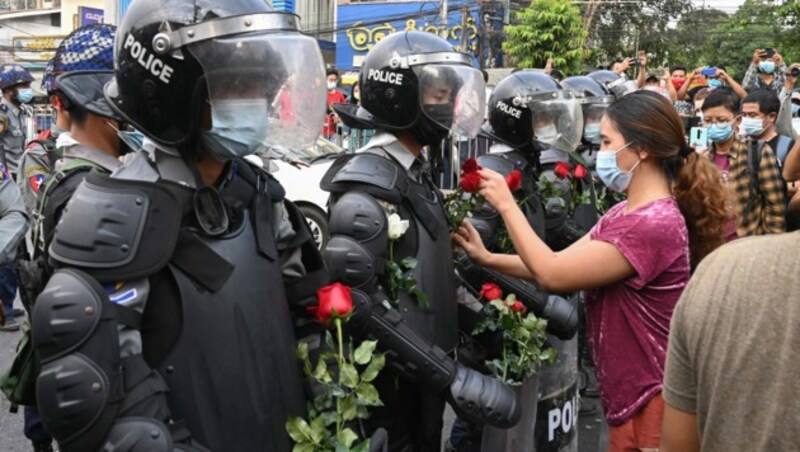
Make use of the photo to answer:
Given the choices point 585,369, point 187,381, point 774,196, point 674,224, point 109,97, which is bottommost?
point 585,369

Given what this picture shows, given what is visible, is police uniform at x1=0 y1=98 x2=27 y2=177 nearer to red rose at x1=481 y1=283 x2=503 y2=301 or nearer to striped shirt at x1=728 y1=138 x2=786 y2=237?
red rose at x1=481 y1=283 x2=503 y2=301

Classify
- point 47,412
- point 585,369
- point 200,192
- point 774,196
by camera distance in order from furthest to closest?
point 585,369
point 774,196
point 200,192
point 47,412

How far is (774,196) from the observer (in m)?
5.64

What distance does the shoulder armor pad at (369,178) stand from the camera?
9.97 feet

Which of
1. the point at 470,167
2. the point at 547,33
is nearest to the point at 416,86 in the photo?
the point at 470,167

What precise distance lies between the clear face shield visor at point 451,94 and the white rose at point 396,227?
554 mm

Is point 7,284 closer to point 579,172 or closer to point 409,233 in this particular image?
point 579,172

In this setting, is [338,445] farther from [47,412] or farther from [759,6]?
[759,6]

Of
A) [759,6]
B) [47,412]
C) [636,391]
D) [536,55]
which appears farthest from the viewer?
[759,6]

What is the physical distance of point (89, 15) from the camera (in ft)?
129

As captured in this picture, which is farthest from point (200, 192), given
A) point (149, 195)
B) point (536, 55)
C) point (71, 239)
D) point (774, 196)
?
point (536, 55)

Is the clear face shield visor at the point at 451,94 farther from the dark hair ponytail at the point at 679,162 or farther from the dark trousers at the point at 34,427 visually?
the dark trousers at the point at 34,427

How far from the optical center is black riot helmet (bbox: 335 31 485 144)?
132 inches

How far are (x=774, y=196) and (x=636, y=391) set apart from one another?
138 inches
